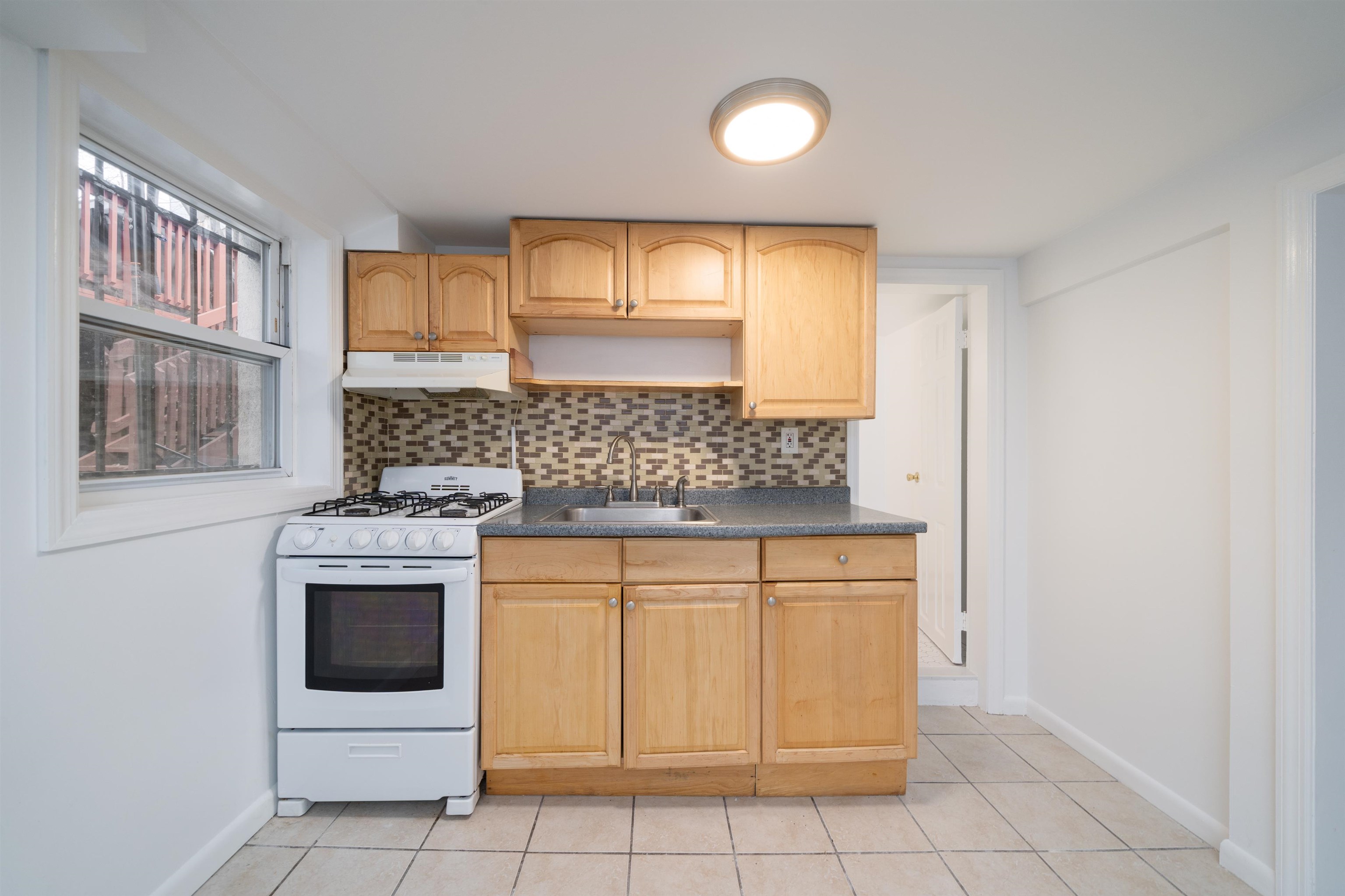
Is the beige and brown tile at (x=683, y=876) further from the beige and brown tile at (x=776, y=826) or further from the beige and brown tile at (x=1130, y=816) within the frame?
the beige and brown tile at (x=1130, y=816)

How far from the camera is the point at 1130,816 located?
1961 millimetres

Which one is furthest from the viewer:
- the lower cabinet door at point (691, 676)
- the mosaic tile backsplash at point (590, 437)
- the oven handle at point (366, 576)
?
the mosaic tile backsplash at point (590, 437)

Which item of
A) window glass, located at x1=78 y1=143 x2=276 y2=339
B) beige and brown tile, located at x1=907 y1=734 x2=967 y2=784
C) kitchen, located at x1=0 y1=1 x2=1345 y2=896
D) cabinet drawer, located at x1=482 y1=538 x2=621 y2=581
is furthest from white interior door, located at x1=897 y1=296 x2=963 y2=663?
window glass, located at x1=78 y1=143 x2=276 y2=339

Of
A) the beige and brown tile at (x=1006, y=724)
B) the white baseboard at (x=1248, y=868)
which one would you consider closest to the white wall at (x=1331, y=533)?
the white baseboard at (x=1248, y=868)

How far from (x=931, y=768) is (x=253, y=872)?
2.27 metres

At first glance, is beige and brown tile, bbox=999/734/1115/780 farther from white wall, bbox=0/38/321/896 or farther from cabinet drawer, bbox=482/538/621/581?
white wall, bbox=0/38/321/896

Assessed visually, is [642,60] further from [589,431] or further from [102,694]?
[102,694]

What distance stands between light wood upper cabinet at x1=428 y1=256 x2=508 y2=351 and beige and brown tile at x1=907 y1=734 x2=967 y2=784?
2208 millimetres

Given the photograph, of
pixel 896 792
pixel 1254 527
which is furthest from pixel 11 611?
pixel 1254 527

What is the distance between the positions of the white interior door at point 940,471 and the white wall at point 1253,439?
1169 mm

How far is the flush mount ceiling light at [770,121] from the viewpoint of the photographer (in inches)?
58.4

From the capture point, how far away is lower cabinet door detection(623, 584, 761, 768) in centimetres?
201

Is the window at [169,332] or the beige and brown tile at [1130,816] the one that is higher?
the window at [169,332]

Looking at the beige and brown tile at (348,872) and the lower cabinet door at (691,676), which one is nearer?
the beige and brown tile at (348,872)
